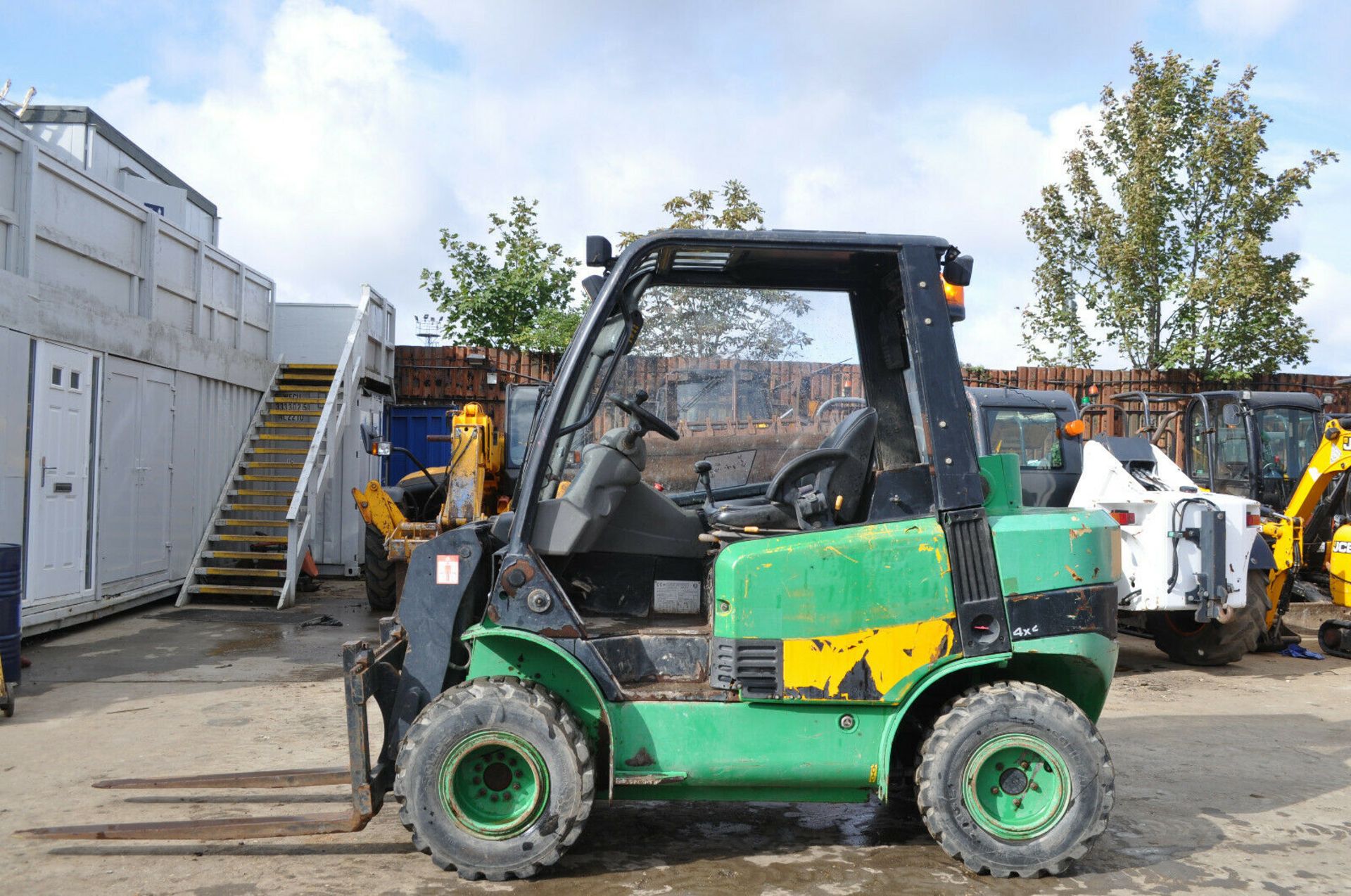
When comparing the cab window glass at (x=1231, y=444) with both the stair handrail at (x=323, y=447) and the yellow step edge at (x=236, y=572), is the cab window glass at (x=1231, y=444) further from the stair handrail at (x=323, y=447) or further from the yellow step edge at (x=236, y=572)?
the yellow step edge at (x=236, y=572)

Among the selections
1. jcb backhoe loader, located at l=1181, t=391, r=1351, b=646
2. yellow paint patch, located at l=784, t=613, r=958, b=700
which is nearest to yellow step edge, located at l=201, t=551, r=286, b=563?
yellow paint patch, located at l=784, t=613, r=958, b=700

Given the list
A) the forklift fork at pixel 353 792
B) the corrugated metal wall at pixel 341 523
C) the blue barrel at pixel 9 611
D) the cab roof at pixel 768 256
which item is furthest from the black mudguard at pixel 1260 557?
the corrugated metal wall at pixel 341 523

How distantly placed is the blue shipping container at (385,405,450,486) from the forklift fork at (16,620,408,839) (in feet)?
43.8

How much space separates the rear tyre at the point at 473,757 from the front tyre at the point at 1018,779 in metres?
1.42

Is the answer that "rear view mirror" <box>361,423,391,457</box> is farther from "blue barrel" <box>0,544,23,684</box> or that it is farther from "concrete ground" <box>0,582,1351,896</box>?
"blue barrel" <box>0,544,23,684</box>

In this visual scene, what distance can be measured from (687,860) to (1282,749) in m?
4.53

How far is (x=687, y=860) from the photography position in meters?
4.48

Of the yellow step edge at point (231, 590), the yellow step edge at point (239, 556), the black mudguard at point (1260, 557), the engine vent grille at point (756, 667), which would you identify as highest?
the black mudguard at point (1260, 557)

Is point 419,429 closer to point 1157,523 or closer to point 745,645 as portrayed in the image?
point 1157,523

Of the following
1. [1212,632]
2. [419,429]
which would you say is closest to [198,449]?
[419,429]

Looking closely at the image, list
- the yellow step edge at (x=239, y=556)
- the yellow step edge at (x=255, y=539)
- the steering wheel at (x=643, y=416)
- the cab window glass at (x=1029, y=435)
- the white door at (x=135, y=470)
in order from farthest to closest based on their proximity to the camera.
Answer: the yellow step edge at (x=255, y=539) → the yellow step edge at (x=239, y=556) → the white door at (x=135, y=470) → the cab window glass at (x=1029, y=435) → the steering wheel at (x=643, y=416)

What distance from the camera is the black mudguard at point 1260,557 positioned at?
9891 mm

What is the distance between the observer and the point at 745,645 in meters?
4.18

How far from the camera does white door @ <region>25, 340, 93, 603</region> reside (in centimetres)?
995
